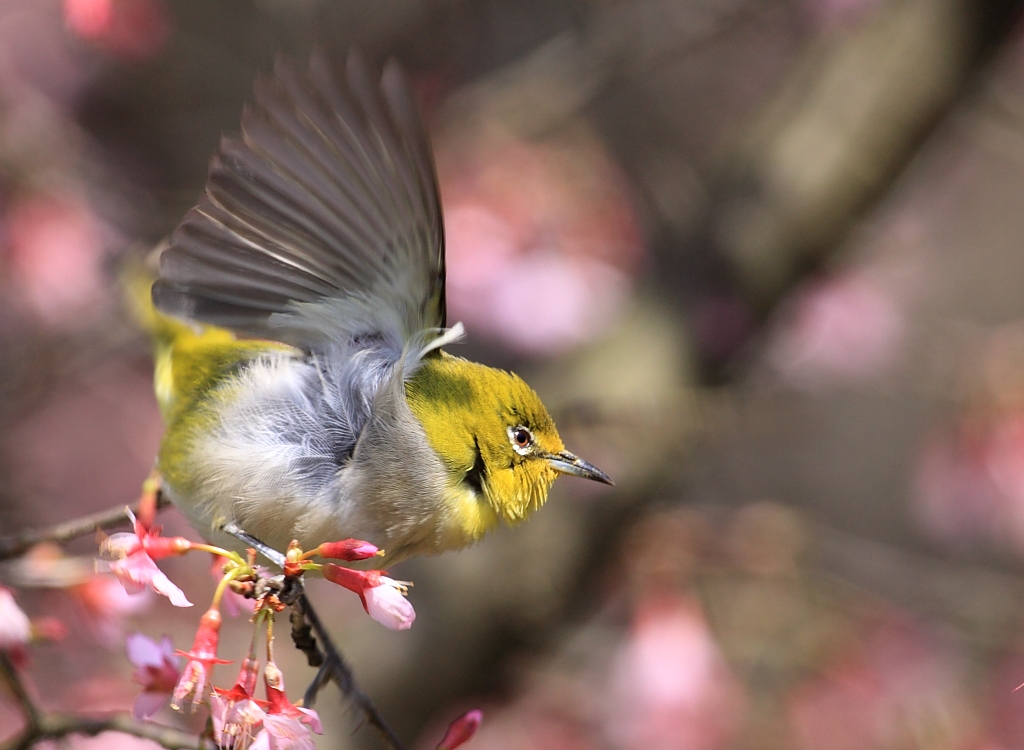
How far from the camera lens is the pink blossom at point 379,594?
1631 mm

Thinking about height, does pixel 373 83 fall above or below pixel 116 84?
below

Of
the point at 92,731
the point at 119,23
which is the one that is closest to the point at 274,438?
the point at 92,731

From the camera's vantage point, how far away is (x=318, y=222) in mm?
1798

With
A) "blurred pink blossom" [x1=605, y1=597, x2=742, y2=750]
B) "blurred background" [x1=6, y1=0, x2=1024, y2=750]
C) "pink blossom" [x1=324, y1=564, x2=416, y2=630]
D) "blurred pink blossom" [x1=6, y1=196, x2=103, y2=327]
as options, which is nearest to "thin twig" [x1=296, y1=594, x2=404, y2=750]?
"pink blossom" [x1=324, y1=564, x2=416, y2=630]

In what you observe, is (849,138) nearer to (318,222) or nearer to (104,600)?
(318,222)

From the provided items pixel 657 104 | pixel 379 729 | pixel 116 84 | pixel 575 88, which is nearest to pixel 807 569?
pixel 575 88

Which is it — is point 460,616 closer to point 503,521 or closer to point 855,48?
point 503,521

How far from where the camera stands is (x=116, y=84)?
4.90 m

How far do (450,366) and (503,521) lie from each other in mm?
334

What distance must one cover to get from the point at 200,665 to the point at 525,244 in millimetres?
2833

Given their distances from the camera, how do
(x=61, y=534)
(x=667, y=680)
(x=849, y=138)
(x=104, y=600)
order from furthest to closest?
(x=849, y=138) → (x=667, y=680) → (x=104, y=600) → (x=61, y=534)

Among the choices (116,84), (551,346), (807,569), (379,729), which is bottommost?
(807,569)

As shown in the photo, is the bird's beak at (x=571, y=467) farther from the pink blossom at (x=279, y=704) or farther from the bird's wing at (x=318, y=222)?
the pink blossom at (x=279, y=704)

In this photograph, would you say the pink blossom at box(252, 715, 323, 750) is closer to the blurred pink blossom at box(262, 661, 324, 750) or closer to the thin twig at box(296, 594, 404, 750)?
the blurred pink blossom at box(262, 661, 324, 750)
